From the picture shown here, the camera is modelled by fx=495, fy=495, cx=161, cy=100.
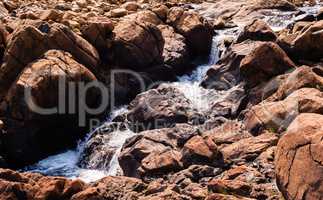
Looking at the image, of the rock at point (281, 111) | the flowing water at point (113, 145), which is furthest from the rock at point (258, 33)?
the rock at point (281, 111)

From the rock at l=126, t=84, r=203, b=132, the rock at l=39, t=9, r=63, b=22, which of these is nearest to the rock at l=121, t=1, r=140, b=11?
the rock at l=39, t=9, r=63, b=22

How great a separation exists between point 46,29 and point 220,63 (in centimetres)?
955

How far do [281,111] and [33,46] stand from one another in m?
13.2

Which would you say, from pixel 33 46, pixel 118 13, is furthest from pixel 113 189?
pixel 118 13

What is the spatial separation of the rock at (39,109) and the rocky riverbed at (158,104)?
0.18 ft

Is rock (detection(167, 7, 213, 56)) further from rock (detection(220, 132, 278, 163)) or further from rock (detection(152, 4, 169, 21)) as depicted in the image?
rock (detection(220, 132, 278, 163))

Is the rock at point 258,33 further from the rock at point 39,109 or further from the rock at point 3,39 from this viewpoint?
the rock at point 3,39

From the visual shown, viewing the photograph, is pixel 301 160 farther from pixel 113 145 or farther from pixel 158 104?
pixel 113 145

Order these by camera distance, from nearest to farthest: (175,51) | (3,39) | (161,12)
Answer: (3,39) < (175,51) < (161,12)

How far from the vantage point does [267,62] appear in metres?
22.8

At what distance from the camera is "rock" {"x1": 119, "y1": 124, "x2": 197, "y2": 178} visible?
1761 cm

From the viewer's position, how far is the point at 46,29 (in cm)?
2614

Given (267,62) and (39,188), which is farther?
(267,62)

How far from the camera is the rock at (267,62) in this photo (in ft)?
74.6
